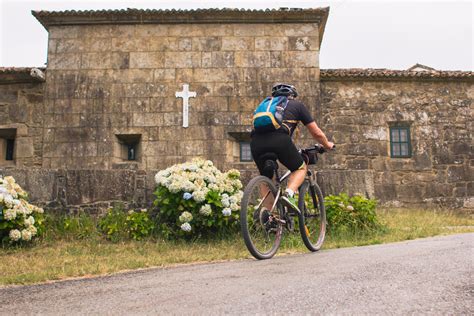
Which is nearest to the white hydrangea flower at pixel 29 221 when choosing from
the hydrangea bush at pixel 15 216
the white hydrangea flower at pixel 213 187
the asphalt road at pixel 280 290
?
the hydrangea bush at pixel 15 216

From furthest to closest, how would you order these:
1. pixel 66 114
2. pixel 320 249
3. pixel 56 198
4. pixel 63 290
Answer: pixel 66 114 → pixel 56 198 → pixel 320 249 → pixel 63 290

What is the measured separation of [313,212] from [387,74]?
7518mm

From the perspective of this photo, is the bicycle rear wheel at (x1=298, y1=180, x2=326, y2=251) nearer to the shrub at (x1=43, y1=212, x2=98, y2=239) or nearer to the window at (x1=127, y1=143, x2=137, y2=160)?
the shrub at (x1=43, y1=212, x2=98, y2=239)

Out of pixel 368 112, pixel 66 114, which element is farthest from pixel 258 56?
pixel 66 114

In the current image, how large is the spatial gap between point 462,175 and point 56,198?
33.5 ft

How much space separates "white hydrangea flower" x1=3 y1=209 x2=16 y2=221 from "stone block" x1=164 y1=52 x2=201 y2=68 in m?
6.59

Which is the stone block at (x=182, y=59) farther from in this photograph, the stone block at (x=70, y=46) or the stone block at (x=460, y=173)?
the stone block at (x=460, y=173)

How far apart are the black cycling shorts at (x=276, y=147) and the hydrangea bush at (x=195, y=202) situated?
158 centimetres

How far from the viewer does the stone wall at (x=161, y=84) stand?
11039mm

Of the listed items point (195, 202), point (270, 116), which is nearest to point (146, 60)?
point (195, 202)

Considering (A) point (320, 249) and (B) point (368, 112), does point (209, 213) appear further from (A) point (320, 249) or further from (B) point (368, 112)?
(B) point (368, 112)

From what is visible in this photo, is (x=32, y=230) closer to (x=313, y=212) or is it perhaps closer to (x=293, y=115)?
(x=313, y=212)

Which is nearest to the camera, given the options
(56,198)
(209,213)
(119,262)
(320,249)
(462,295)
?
(462,295)

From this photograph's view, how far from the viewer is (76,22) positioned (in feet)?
37.7
